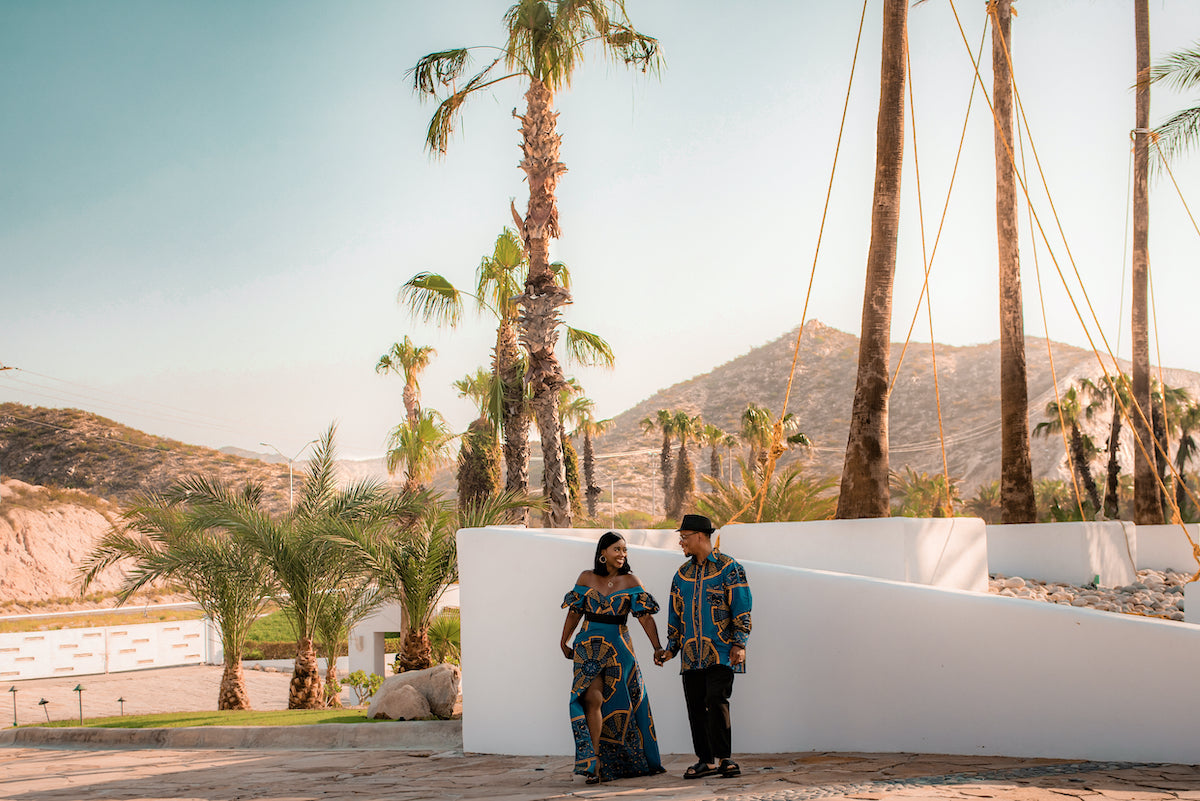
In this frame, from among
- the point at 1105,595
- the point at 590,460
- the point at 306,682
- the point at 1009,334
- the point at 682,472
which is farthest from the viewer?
the point at 682,472

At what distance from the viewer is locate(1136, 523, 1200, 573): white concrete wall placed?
1595 cm

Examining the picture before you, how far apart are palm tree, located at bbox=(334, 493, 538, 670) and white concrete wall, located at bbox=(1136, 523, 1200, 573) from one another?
Answer: 11447 millimetres

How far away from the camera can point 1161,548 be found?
632 inches

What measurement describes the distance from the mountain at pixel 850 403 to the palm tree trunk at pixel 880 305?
3036 inches

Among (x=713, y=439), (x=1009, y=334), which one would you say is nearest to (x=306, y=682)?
(x=1009, y=334)

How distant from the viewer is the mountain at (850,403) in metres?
102

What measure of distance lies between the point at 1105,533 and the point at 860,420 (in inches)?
220

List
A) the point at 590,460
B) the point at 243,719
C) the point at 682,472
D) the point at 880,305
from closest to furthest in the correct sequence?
the point at 880,305
the point at 243,719
the point at 590,460
the point at 682,472

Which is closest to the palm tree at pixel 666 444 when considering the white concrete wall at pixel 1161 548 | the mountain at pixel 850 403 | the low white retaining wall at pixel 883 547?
the mountain at pixel 850 403

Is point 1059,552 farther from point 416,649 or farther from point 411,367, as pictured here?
point 411,367

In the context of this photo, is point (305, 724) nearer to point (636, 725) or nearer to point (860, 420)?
point (636, 725)

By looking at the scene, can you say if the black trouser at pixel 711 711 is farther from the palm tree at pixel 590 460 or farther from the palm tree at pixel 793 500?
the palm tree at pixel 590 460

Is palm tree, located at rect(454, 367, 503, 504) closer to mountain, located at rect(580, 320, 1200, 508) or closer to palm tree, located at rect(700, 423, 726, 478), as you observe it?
palm tree, located at rect(700, 423, 726, 478)

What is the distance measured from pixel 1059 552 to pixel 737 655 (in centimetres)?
879
